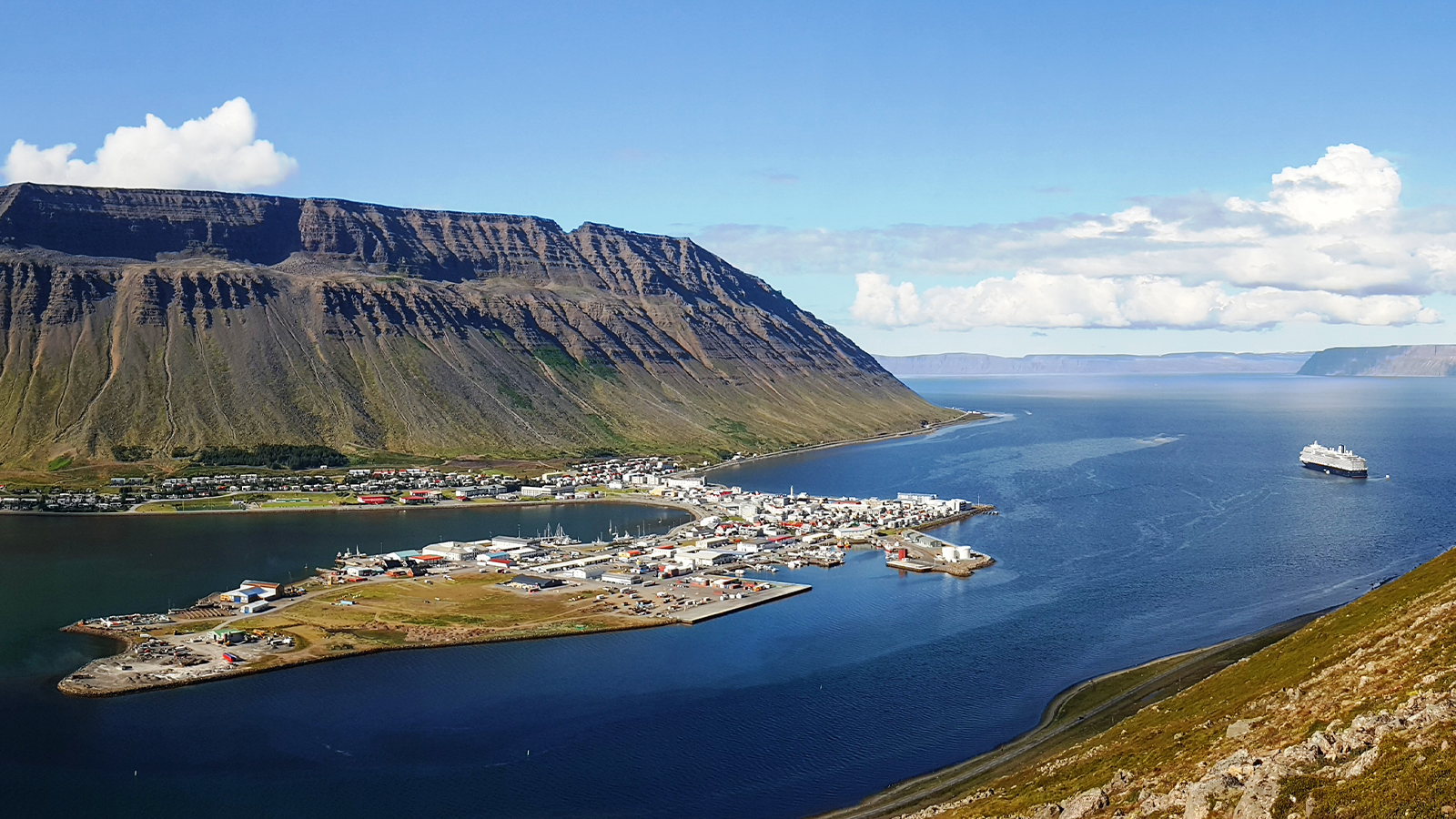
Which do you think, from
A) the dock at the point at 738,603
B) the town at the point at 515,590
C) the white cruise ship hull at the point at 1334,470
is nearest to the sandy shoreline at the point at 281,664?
the town at the point at 515,590

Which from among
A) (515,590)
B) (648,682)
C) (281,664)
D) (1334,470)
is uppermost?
(515,590)

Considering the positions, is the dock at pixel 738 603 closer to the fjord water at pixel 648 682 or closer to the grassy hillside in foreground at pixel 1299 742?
the fjord water at pixel 648 682

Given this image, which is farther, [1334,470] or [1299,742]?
[1334,470]

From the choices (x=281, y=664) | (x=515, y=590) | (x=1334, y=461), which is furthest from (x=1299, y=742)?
(x=1334, y=461)

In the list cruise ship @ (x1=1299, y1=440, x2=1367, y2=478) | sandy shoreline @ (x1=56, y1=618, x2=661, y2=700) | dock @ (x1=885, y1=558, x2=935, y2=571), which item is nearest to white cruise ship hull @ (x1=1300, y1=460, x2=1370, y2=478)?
cruise ship @ (x1=1299, y1=440, x2=1367, y2=478)

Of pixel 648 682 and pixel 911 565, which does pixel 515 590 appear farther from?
pixel 911 565

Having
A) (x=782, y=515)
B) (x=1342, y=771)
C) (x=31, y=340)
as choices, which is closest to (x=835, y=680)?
(x=1342, y=771)
